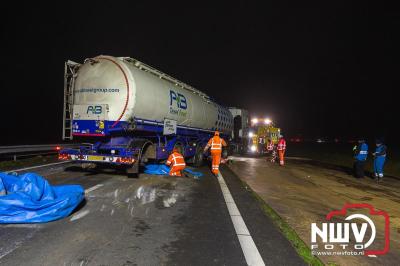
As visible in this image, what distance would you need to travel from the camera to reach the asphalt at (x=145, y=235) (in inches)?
149

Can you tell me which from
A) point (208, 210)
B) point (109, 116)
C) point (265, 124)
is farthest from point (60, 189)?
point (265, 124)

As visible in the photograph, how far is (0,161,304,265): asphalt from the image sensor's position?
3.78 m

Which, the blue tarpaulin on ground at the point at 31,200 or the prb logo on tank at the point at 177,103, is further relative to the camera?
the prb logo on tank at the point at 177,103

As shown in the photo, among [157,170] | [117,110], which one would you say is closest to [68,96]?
[117,110]

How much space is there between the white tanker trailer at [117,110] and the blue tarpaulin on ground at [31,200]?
3.94m

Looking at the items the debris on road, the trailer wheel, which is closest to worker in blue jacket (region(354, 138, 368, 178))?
the debris on road

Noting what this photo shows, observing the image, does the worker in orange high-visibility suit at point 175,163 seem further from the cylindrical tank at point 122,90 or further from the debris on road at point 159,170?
the cylindrical tank at point 122,90

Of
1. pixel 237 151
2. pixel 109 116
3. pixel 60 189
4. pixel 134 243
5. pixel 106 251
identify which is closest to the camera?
pixel 106 251

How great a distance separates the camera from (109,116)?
934cm

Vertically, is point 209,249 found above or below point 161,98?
below

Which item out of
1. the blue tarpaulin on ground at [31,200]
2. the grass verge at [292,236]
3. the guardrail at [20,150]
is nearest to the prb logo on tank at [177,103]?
the guardrail at [20,150]

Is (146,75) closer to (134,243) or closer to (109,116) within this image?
(109,116)

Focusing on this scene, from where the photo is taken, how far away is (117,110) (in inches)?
366

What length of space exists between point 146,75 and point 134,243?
6.91 meters
